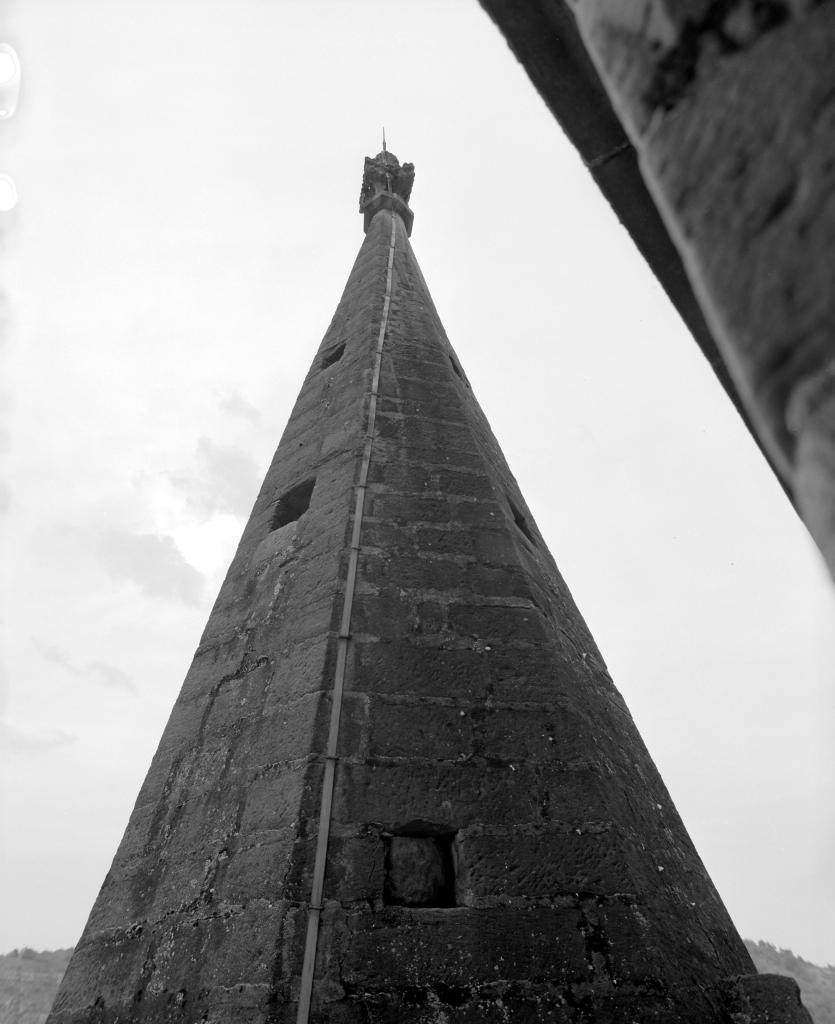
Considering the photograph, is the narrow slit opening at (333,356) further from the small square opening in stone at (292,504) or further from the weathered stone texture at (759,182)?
the weathered stone texture at (759,182)

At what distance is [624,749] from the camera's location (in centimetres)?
343

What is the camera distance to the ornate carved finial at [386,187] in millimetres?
9312

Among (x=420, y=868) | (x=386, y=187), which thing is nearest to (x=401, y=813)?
(x=420, y=868)

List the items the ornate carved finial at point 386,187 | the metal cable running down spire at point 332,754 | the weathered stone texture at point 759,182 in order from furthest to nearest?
the ornate carved finial at point 386,187, the metal cable running down spire at point 332,754, the weathered stone texture at point 759,182

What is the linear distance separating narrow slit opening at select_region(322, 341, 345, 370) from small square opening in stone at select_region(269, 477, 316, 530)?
165 centimetres

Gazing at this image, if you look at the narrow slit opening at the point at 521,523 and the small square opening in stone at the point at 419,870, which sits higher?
the narrow slit opening at the point at 521,523

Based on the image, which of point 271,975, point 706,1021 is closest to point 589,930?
point 706,1021

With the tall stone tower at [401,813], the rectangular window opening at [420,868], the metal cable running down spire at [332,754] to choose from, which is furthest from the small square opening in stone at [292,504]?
the rectangular window opening at [420,868]

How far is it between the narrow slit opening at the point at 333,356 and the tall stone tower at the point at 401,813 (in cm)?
187

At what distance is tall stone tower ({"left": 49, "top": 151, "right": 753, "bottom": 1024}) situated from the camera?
7.23ft

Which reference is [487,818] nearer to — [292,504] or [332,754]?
[332,754]

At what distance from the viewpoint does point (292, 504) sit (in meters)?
4.56

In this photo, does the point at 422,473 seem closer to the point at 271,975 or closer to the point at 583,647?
the point at 583,647

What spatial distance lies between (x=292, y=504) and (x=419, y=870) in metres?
2.61
